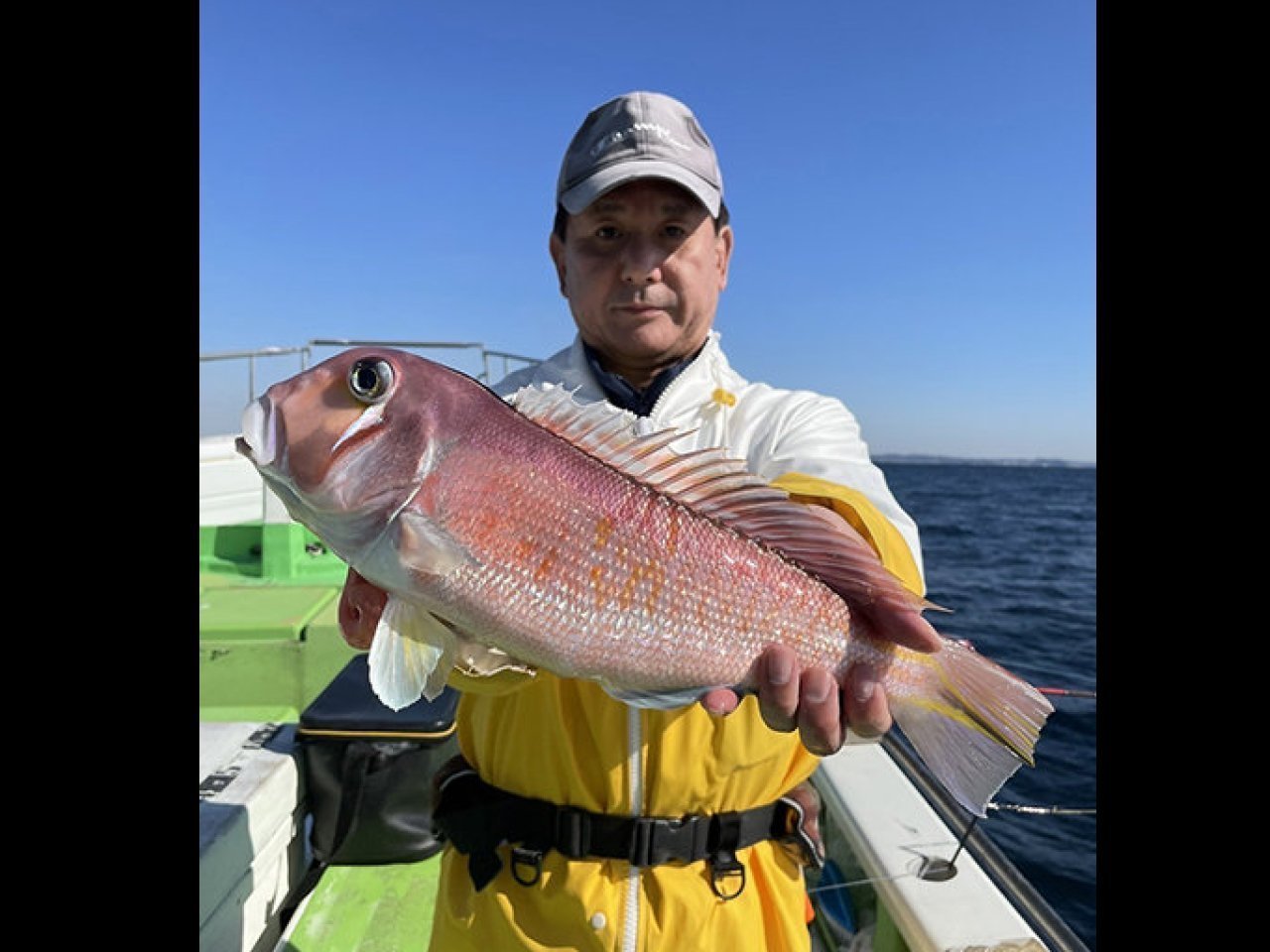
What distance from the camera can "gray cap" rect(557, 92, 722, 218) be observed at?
220cm

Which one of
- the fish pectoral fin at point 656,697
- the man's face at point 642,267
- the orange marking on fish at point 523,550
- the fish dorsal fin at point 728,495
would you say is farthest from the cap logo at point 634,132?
the fish pectoral fin at point 656,697

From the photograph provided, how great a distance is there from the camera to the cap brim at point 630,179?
2.18 meters

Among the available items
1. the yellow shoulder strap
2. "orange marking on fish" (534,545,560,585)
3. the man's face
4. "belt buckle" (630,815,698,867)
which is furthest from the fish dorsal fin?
"belt buckle" (630,815,698,867)

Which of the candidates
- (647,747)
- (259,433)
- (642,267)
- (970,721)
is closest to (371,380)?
(259,433)

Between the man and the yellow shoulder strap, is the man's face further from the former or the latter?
the yellow shoulder strap

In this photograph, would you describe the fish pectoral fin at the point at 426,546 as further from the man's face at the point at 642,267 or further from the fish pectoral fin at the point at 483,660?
the man's face at the point at 642,267

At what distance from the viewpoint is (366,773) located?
3486mm

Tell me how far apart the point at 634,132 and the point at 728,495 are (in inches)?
49.4

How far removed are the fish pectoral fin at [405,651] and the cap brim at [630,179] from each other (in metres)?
1.37

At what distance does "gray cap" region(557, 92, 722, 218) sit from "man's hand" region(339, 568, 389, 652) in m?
1.32
